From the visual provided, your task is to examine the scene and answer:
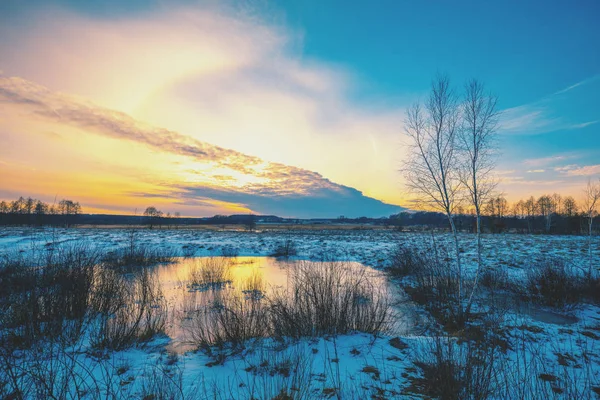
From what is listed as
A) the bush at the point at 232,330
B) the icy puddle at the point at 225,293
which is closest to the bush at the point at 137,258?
the icy puddle at the point at 225,293

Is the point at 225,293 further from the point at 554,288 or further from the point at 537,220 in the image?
the point at 537,220

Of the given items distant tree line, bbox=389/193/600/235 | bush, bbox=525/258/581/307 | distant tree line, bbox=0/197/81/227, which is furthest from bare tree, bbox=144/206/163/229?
bush, bbox=525/258/581/307

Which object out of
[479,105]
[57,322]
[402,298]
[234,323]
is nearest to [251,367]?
[234,323]

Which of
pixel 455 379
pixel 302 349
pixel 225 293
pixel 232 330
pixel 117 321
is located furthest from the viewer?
pixel 225 293

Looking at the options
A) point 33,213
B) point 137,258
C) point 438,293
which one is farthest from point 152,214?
point 438,293

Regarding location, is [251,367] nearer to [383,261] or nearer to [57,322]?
[57,322]

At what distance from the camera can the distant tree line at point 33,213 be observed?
8091 cm

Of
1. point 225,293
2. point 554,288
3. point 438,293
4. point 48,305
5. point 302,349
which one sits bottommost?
point 225,293

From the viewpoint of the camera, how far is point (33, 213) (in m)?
94.8

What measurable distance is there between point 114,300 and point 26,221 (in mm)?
113777

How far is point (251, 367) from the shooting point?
16.1ft

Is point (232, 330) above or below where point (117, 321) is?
above

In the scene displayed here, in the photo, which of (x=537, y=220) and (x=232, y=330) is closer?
(x=232, y=330)

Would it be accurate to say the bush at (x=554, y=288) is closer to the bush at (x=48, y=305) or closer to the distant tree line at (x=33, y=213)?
the bush at (x=48, y=305)
